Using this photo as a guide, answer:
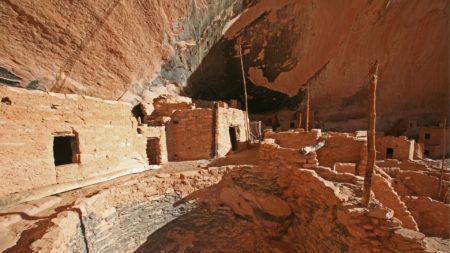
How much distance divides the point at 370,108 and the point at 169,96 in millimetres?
7626

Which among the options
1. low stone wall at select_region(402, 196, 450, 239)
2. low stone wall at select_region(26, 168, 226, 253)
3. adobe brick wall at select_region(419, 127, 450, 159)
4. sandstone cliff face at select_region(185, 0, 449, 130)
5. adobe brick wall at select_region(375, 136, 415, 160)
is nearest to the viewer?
low stone wall at select_region(26, 168, 226, 253)

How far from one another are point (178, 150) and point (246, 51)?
7104 millimetres

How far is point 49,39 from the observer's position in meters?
5.21

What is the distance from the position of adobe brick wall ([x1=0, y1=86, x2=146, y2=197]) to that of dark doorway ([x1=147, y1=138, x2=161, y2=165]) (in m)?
1.37

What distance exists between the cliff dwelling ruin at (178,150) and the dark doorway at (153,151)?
0.06 meters

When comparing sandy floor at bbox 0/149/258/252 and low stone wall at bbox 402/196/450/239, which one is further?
low stone wall at bbox 402/196/450/239

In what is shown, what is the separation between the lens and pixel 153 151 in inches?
296

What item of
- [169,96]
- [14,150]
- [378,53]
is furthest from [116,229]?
[378,53]

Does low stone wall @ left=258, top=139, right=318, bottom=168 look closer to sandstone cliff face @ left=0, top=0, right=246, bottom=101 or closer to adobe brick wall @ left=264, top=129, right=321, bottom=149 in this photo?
adobe brick wall @ left=264, top=129, right=321, bottom=149

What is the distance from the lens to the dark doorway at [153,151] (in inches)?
292

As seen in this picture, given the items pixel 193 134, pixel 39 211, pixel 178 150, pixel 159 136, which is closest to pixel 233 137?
pixel 193 134

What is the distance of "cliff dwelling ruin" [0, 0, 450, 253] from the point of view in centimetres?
374

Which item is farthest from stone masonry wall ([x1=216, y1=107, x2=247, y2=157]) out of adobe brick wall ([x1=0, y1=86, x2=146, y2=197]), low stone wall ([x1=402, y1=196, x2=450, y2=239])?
low stone wall ([x1=402, y1=196, x2=450, y2=239])

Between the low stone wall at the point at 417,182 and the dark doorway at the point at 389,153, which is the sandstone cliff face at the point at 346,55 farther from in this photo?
the low stone wall at the point at 417,182
